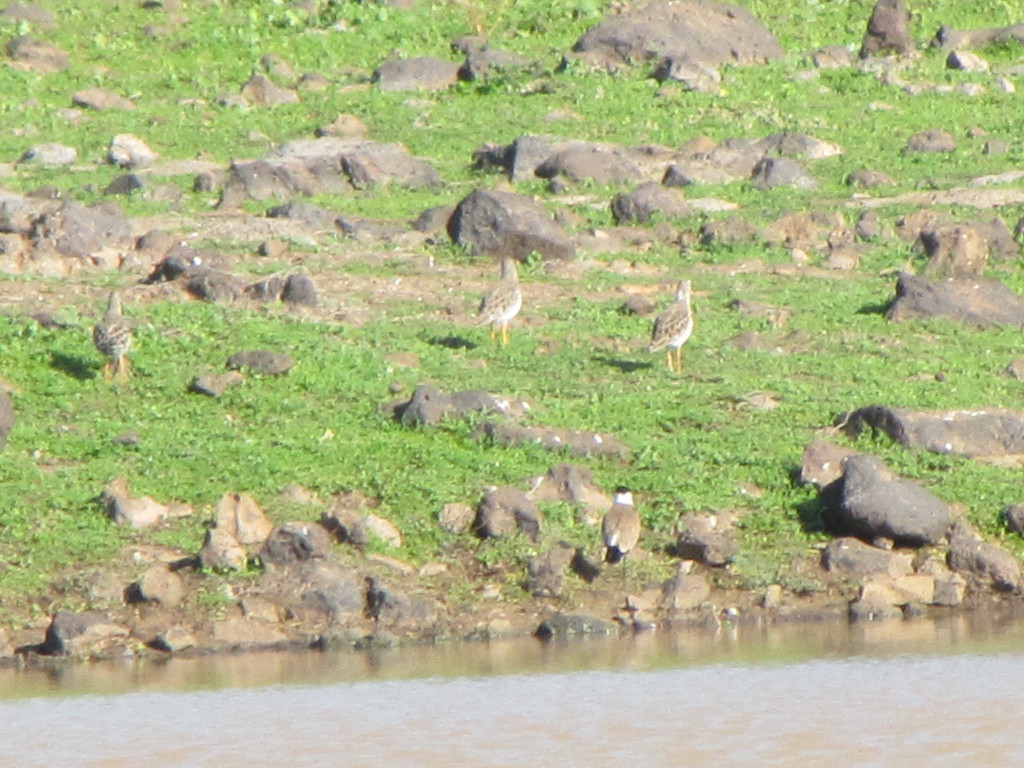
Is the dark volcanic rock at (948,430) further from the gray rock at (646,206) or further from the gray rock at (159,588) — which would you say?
the gray rock at (646,206)

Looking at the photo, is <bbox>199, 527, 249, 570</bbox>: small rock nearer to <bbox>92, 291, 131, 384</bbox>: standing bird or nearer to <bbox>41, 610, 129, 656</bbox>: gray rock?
<bbox>41, 610, 129, 656</bbox>: gray rock

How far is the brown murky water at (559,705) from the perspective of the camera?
10578mm

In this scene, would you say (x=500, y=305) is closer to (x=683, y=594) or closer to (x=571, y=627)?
(x=683, y=594)

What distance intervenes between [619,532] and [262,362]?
3.92 metres

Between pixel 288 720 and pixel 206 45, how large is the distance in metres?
19.2

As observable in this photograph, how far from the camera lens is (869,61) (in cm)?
2802

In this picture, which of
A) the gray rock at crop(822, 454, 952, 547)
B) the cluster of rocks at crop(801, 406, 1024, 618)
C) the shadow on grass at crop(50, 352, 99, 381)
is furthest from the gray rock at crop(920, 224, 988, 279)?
the shadow on grass at crop(50, 352, 99, 381)

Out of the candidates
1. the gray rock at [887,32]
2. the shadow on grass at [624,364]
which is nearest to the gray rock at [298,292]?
the shadow on grass at [624,364]

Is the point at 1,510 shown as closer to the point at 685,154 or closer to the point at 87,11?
the point at 685,154

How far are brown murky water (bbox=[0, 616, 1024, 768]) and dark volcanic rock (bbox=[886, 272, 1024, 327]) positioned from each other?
609 centimetres

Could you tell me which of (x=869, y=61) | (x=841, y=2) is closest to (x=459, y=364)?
(x=869, y=61)

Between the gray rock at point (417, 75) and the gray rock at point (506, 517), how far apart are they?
1414cm

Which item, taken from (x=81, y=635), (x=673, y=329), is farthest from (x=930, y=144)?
(x=81, y=635)

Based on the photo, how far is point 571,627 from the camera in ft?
43.5
